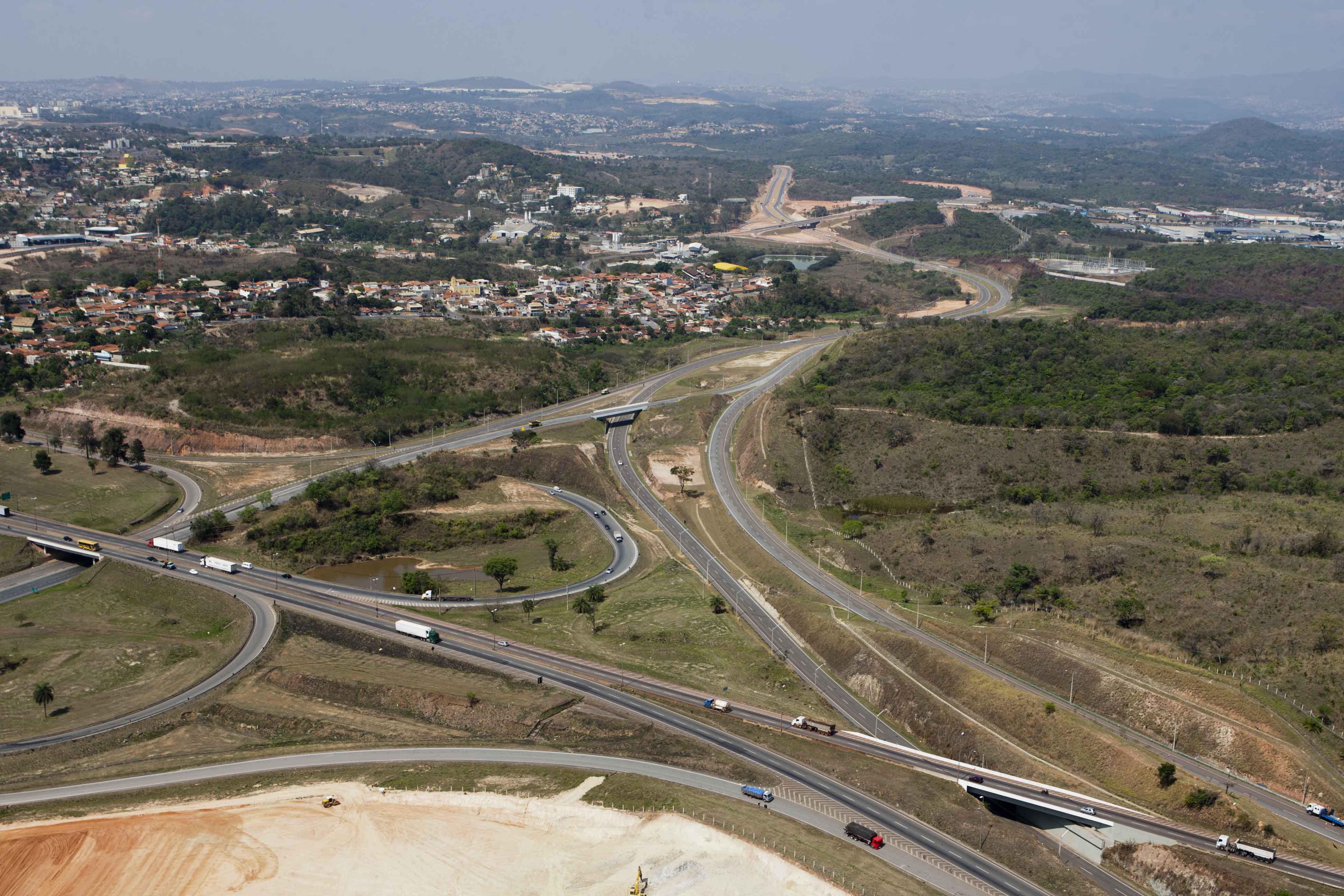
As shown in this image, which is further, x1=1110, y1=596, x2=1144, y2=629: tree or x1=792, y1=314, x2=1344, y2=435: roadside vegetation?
x1=792, y1=314, x2=1344, y2=435: roadside vegetation

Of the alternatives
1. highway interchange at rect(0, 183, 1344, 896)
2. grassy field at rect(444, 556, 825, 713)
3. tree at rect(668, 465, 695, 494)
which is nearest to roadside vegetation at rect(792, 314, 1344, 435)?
tree at rect(668, 465, 695, 494)

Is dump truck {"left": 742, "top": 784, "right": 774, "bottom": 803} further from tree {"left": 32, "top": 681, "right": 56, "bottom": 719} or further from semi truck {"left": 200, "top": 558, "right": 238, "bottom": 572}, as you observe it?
semi truck {"left": 200, "top": 558, "right": 238, "bottom": 572}

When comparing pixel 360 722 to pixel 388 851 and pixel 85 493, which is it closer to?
pixel 388 851

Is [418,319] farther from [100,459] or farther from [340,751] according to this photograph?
[340,751]

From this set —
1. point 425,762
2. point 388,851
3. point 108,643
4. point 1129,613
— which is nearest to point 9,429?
point 108,643

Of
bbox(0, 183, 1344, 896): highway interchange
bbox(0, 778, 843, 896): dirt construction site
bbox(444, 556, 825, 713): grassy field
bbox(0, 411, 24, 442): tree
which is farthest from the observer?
bbox(0, 411, 24, 442): tree

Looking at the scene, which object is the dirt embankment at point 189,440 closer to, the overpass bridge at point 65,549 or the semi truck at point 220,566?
the overpass bridge at point 65,549

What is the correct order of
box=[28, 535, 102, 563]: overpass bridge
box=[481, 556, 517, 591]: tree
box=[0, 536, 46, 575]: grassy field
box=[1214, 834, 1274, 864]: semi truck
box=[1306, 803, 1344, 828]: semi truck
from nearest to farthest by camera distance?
box=[1214, 834, 1274, 864]: semi truck, box=[1306, 803, 1344, 828]: semi truck, box=[481, 556, 517, 591]: tree, box=[0, 536, 46, 575]: grassy field, box=[28, 535, 102, 563]: overpass bridge
